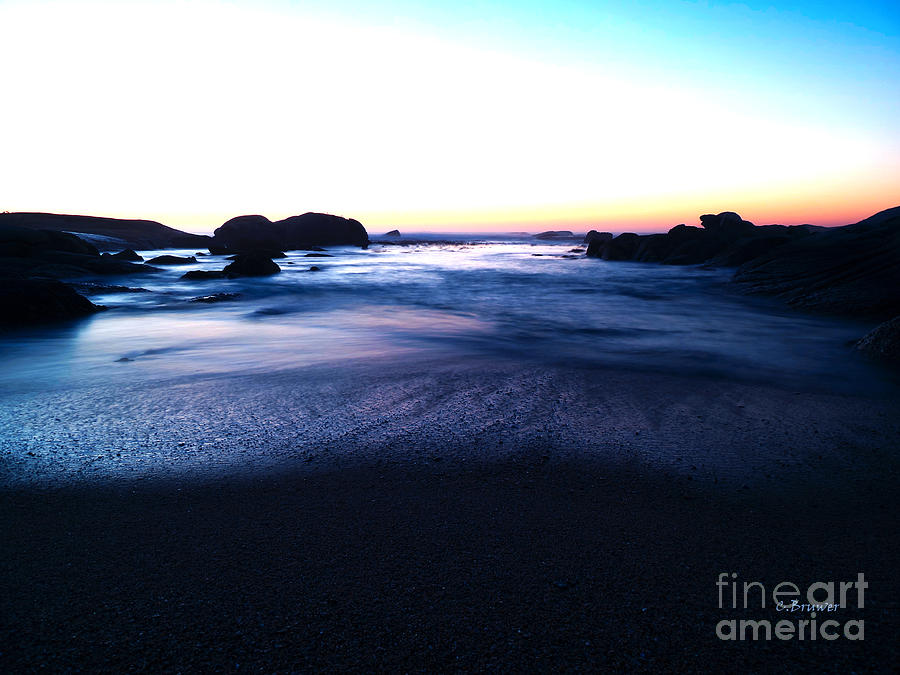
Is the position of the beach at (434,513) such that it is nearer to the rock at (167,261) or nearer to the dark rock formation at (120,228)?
the rock at (167,261)

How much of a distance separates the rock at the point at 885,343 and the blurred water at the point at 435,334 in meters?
0.22

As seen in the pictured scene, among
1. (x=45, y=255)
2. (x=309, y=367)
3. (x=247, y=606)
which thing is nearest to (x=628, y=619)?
(x=247, y=606)

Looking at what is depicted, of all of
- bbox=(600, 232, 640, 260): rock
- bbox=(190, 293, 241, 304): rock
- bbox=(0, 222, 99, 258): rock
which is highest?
bbox=(600, 232, 640, 260): rock

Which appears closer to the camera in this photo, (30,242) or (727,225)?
(30,242)

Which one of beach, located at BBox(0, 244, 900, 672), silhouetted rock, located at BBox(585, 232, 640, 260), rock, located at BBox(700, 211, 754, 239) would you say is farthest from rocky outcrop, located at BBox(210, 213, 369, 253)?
beach, located at BBox(0, 244, 900, 672)

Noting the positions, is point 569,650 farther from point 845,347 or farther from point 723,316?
point 723,316

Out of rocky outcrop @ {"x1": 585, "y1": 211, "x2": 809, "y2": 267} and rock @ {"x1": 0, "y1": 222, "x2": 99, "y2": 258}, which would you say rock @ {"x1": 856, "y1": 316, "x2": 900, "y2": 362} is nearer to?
rocky outcrop @ {"x1": 585, "y1": 211, "x2": 809, "y2": 267}

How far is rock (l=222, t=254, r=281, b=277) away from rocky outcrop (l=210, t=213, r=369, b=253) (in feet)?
118

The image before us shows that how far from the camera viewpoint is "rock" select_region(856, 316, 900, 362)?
18.8 feet

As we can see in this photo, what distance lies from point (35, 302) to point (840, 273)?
18217 millimetres

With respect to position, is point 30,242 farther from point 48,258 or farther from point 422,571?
point 422,571

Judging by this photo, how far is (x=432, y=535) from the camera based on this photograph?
6.95 ft

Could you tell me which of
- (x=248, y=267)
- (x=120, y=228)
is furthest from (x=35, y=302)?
(x=120, y=228)

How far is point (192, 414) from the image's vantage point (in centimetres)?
377
